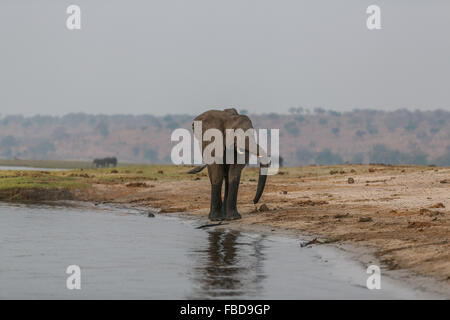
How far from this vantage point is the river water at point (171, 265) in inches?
568

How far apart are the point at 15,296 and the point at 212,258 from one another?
5.59m

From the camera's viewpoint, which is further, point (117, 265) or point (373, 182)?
point (373, 182)

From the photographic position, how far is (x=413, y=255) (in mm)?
17047

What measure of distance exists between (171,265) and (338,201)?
1350 centimetres

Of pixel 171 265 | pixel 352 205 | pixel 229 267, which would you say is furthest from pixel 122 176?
pixel 229 267

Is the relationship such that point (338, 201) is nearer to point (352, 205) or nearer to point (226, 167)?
point (352, 205)

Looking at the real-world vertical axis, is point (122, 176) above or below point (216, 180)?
below

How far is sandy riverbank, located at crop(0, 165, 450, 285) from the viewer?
1861cm

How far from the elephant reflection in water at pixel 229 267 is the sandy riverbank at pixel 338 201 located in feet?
7.79

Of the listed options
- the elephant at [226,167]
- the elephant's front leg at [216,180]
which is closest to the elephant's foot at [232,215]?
the elephant at [226,167]

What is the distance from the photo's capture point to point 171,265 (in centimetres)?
1762
